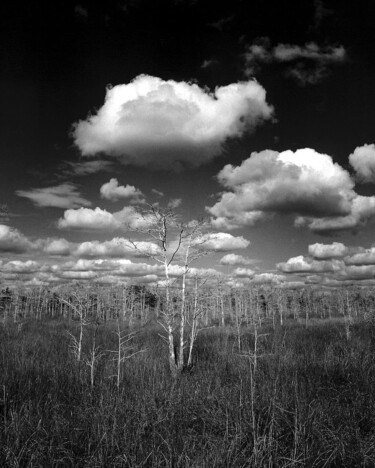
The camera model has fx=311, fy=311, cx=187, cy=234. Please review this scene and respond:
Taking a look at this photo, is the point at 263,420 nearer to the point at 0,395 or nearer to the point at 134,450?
the point at 134,450

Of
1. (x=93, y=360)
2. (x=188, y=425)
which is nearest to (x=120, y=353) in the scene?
(x=93, y=360)

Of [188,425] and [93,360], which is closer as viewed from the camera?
[188,425]

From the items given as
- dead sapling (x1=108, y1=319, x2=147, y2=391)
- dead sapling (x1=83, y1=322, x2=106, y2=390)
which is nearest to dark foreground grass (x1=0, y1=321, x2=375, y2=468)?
dead sapling (x1=83, y1=322, x2=106, y2=390)

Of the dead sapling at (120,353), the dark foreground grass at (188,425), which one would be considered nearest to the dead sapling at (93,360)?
the dark foreground grass at (188,425)

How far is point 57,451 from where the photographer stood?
4.05 metres

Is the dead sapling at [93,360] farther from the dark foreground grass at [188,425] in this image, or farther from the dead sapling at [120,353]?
the dead sapling at [120,353]

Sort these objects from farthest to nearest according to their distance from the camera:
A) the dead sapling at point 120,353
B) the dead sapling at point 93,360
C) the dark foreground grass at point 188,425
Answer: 1. the dead sapling at point 93,360
2. the dead sapling at point 120,353
3. the dark foreground grass at point 188,425

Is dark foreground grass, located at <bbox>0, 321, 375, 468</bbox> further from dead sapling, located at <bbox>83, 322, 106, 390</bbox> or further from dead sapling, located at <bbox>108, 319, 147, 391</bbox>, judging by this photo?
dead sapling, located at <bbox>108, 319, 147, 391</bbox>

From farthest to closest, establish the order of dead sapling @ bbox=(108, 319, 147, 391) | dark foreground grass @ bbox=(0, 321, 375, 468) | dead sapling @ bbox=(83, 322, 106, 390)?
dead sapling @ bbox=(83, 322, 106, 390) < dead sapling @ bbox=(108, 319, 147, 391) < dark foreground grass @ bbox=(0, 321, 375, 468)

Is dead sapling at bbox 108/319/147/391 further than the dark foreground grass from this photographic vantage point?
Yes

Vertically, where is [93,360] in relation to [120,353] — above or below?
above

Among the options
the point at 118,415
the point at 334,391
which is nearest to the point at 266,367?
the point at 334,391

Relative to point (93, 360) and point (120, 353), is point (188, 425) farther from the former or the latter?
point (120, 353)

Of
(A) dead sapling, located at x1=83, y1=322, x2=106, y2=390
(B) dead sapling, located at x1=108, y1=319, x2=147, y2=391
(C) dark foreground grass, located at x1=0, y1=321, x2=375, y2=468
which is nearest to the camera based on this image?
(C) dark foreground grass, located at x1=0, y1=321, x2=375, y2=468
